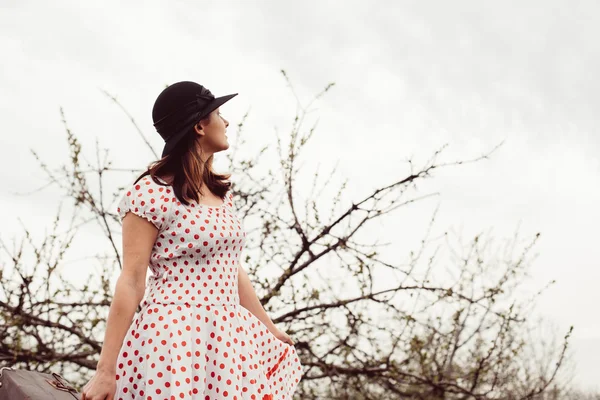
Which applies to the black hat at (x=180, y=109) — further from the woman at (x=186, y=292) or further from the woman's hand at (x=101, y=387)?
the woman's hand at (x=101, y=387)

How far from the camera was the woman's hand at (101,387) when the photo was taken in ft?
5.93

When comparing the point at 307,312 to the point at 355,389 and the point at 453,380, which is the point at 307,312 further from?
the point at 453,380

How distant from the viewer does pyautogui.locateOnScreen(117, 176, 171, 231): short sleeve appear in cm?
201

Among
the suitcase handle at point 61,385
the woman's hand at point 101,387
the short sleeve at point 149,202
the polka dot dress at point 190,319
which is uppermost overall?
the short sleeve at point 149,202

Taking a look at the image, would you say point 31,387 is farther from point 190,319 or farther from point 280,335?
point 280,335

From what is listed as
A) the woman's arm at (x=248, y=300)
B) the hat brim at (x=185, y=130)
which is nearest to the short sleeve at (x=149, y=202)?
the hat brim at (x=185, y=130)

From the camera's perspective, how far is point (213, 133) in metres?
2.24

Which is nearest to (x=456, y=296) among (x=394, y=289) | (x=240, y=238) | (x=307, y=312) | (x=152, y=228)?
(x=394, y=289)

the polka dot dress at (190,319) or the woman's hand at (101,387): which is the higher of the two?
the polka dot dress at (190,319)

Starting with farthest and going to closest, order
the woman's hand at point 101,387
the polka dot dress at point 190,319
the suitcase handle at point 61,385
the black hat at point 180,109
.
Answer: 1. the black hat at point 180,109
2. the suitcase handle at point 61,385
3. the polka dot dress at point 190,319
4. the woman's hand at point 101,387

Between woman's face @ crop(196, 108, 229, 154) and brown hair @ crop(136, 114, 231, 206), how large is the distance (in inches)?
0.6

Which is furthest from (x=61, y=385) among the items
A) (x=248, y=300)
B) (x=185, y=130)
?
(x=185, y=130)

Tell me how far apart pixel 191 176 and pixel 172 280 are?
0.33m

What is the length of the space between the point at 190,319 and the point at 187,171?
1.54 feet
